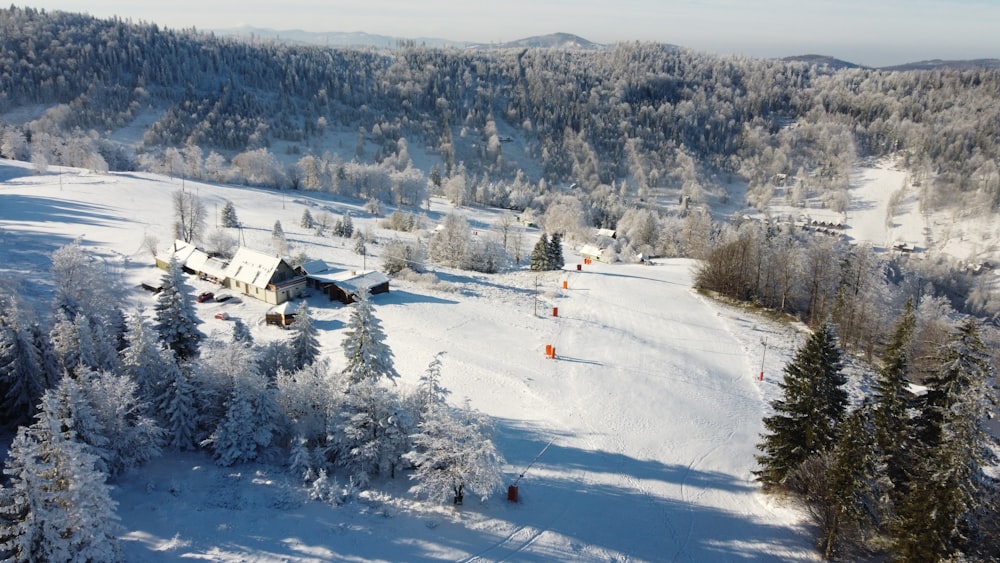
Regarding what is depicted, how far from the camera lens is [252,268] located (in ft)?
133

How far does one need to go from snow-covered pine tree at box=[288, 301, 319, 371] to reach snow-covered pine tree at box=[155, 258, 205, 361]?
13.8 ft

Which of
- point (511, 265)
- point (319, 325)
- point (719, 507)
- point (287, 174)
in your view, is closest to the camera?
point (719, 507)

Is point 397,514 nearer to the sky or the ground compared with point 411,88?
nearer to the ground

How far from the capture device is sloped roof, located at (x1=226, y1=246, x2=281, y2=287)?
39.7 meters

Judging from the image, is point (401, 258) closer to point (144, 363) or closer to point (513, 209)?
point (144, 363)

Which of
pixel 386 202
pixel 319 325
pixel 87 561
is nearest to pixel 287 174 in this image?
pixel 386 202

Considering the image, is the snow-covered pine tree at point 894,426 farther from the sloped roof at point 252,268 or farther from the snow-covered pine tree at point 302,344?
the sloped roof at point 252,268

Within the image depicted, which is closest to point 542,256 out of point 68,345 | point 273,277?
point 273,277

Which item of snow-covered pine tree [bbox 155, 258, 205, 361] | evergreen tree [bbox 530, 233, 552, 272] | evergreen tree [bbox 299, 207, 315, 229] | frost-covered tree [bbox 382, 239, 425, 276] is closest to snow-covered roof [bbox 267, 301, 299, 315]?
snow-covered pine tree [bbox 155, 258, 205, 361]

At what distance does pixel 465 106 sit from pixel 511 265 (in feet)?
435

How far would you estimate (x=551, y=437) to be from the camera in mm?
24609

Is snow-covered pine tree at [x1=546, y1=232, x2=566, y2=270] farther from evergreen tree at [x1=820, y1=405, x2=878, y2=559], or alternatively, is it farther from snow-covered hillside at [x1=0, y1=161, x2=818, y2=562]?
evergreen tree at [x1=820, y1=405, x2=878, y2=559]

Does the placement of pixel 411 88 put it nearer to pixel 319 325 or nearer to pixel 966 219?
pixel 966 219

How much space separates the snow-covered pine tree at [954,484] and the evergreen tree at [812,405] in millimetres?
3594
